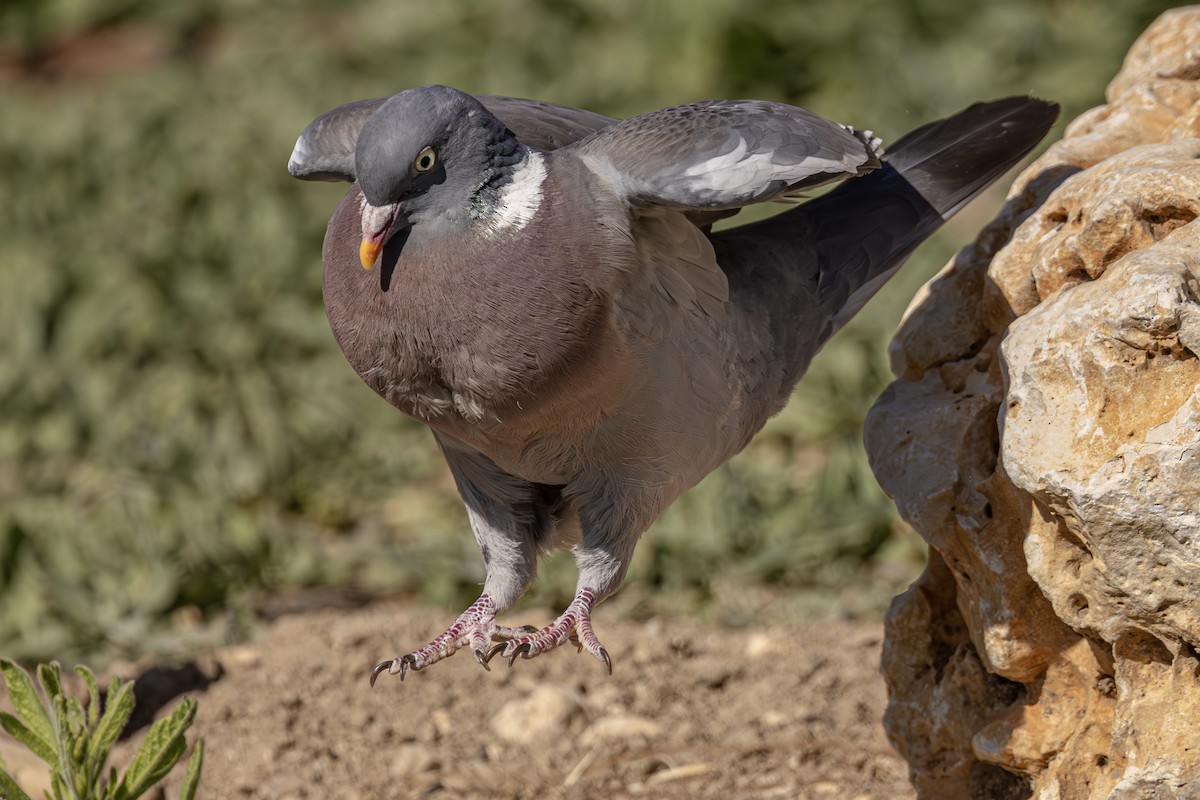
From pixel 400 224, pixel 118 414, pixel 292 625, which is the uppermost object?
pixel 118 414

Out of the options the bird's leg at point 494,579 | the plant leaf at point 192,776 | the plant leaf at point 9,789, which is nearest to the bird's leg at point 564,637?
the bird's leg at point 494,579

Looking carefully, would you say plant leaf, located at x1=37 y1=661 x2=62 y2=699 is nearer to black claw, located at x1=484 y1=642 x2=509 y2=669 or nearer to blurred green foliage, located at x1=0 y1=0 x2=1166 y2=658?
black claw, located at x1=484 y1=642 x2=509 y2=669

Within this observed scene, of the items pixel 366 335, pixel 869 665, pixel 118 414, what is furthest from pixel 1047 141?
pixel 366 335

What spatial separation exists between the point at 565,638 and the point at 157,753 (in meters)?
0.90

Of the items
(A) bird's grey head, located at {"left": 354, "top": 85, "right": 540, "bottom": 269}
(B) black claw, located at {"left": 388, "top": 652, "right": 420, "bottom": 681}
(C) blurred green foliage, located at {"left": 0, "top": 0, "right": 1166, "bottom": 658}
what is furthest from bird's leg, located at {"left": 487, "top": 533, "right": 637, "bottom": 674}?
(C) blurred green foliage, located at {"left": 0, "top": 0, "right": 1166, "bottom": 658}

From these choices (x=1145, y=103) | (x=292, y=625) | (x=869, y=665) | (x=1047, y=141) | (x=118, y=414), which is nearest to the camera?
(x=1145, y=103)

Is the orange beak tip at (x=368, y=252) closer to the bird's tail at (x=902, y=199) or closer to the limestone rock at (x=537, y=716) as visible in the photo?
the bird's tail at (x=902, y=199)

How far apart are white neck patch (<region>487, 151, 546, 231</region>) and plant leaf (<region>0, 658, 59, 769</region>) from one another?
135 centimetres

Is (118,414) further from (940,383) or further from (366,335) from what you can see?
(940,383)

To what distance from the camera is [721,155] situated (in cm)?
317

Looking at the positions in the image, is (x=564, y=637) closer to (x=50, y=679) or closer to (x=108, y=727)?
(x=108, y=727)

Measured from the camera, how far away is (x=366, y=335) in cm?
324

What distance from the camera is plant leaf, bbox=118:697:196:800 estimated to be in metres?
3.22

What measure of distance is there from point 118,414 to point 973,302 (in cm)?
422
